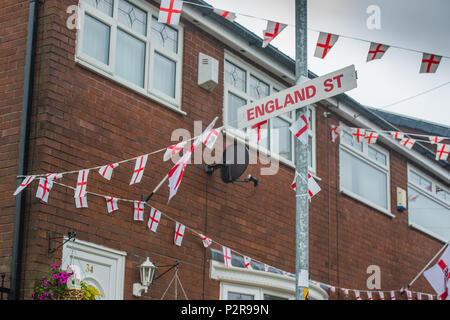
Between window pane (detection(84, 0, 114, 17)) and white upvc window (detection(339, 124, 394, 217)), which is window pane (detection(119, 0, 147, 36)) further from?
white upvc window (detection(339, 124, 394, 217))

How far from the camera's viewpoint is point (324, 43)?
8.59 m

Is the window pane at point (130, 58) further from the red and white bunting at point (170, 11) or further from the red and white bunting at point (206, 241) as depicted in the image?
the red and white bunting at point (206, 241)

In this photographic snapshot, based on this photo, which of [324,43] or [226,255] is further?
[226,255]

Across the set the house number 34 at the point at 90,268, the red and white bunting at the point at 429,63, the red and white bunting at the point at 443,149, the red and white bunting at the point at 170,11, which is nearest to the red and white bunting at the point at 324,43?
the red and white bunting at the point at 429,63

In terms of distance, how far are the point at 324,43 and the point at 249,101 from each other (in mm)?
3889

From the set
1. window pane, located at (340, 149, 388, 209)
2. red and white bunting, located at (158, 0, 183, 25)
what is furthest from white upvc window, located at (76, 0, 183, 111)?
window pane, located at (340, 149, 388, 209)

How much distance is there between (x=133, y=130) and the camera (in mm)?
9930

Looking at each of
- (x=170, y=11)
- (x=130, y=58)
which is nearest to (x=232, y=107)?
(x=130, y=58)

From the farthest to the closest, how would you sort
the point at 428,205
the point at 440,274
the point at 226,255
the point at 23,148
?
the point at 428,205, the point at 226,255, the point at 23,148, the point at 440,274

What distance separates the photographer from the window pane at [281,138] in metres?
12.8

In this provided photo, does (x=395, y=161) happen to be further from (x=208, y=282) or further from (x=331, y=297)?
(x=208, y=282)

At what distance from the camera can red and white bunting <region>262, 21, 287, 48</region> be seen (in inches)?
331

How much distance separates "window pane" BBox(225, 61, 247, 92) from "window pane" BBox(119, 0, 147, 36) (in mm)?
2041

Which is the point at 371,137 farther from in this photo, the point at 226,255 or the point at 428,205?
the point at 428,205
